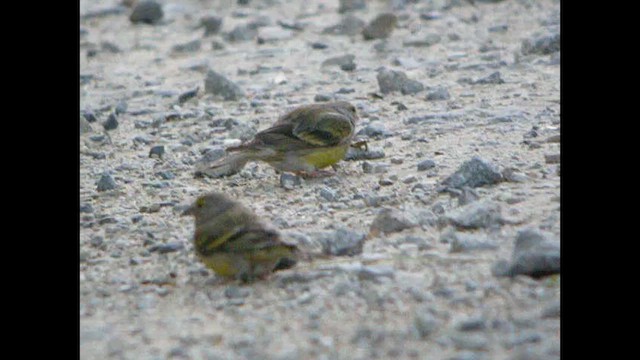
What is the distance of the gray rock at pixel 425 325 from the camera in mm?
5266

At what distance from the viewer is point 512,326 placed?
17.4 feet

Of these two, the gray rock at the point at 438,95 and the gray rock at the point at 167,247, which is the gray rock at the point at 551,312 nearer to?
the gray rock at the point at 167,247

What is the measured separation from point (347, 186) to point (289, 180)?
0.49 meters

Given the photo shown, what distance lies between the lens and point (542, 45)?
12.3 m

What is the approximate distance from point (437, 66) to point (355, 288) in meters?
6.72

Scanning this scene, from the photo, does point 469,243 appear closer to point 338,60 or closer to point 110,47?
point 338,60

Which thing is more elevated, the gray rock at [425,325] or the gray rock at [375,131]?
the gray rock at [375,131]

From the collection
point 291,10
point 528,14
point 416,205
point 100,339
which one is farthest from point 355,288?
point 291,10

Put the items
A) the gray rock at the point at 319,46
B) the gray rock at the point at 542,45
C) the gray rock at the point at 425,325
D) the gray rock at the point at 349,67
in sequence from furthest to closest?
the gray rock at the point at 319,46 → the gray rock at the point at 349,67 → the gray rock at the point at 542,45 → the gray rock at the point at 425,325

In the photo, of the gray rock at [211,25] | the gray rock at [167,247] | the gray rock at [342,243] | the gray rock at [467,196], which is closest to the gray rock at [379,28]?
the gray rock at [211,25]

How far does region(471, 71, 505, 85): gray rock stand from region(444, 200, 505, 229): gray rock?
4.44m

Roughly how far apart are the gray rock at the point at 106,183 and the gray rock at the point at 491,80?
392 cm

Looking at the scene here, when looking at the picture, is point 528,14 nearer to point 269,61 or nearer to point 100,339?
point 269,61

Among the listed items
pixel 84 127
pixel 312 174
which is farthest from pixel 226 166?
pixel 84 127
